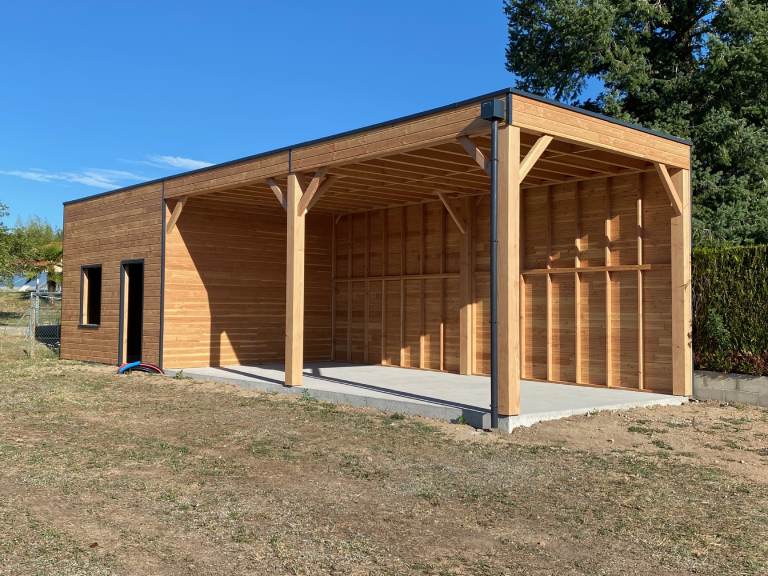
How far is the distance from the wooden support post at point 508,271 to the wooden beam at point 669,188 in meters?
3.07

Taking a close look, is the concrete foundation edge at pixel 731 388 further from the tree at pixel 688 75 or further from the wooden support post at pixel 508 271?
the tree at pixel 688 75

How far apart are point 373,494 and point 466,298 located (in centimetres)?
767

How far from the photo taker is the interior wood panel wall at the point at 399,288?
529 inches

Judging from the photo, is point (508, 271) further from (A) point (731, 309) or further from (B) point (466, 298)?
(B) point (466, 298)

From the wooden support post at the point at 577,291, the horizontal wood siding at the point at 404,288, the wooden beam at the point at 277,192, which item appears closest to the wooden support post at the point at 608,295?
the wooden support post at the point at 577,291

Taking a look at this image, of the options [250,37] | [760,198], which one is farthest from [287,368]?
[250,37]

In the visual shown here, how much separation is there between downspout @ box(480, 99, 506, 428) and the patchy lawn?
18.1 inches

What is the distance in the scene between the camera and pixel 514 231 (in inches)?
308

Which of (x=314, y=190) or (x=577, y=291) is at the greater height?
(x=314, y=190)

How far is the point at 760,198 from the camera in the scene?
51.0 feet

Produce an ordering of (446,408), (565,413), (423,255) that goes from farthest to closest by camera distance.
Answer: (423,255), (446,408), (565,413)

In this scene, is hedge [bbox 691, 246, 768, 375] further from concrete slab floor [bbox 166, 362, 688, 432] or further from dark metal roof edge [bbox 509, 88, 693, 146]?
dark metal roof edge [bbox 509, 88, 693, 146]

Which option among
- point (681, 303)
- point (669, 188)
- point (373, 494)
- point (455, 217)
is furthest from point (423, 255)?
point (373, 494)

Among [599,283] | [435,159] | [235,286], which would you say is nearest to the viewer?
[435,159]
